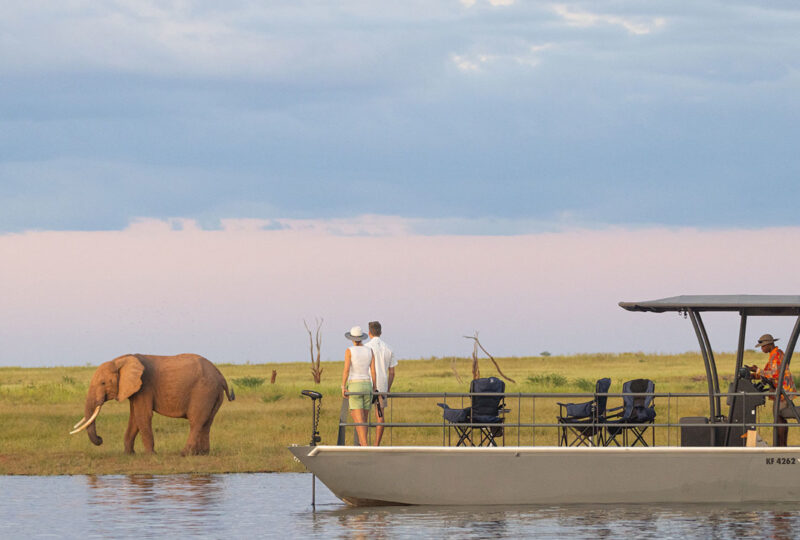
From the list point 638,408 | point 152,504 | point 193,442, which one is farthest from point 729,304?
point 193,442

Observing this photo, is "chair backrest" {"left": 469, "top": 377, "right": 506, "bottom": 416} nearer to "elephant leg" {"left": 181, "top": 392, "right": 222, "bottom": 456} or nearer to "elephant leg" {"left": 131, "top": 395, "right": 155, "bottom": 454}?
"elephant leg" {"left": 181, "top": 392, "right": 222, "bottom": 456}

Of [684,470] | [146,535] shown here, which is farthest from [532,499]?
[146,535]

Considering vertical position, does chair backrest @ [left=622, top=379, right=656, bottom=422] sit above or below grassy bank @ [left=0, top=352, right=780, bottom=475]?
above

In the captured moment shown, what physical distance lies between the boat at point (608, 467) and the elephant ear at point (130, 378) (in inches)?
349

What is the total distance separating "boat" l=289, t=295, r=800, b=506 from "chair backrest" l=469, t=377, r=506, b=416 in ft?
2.09

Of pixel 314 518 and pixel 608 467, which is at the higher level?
pixel 608 467

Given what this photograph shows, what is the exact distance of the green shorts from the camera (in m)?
15.9

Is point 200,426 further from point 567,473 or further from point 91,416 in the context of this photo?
point 567,473

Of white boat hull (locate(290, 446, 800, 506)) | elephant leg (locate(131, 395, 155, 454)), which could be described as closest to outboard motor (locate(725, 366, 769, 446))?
white boat hull (locate(290, 446, 800, 506))

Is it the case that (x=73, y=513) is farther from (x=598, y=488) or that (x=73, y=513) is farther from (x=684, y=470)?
(x=684, y=470)

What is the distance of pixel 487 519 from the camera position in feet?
48.4

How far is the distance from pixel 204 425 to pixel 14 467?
3.56m

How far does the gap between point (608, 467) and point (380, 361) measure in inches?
115

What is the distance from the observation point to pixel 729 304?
15.2 meters
